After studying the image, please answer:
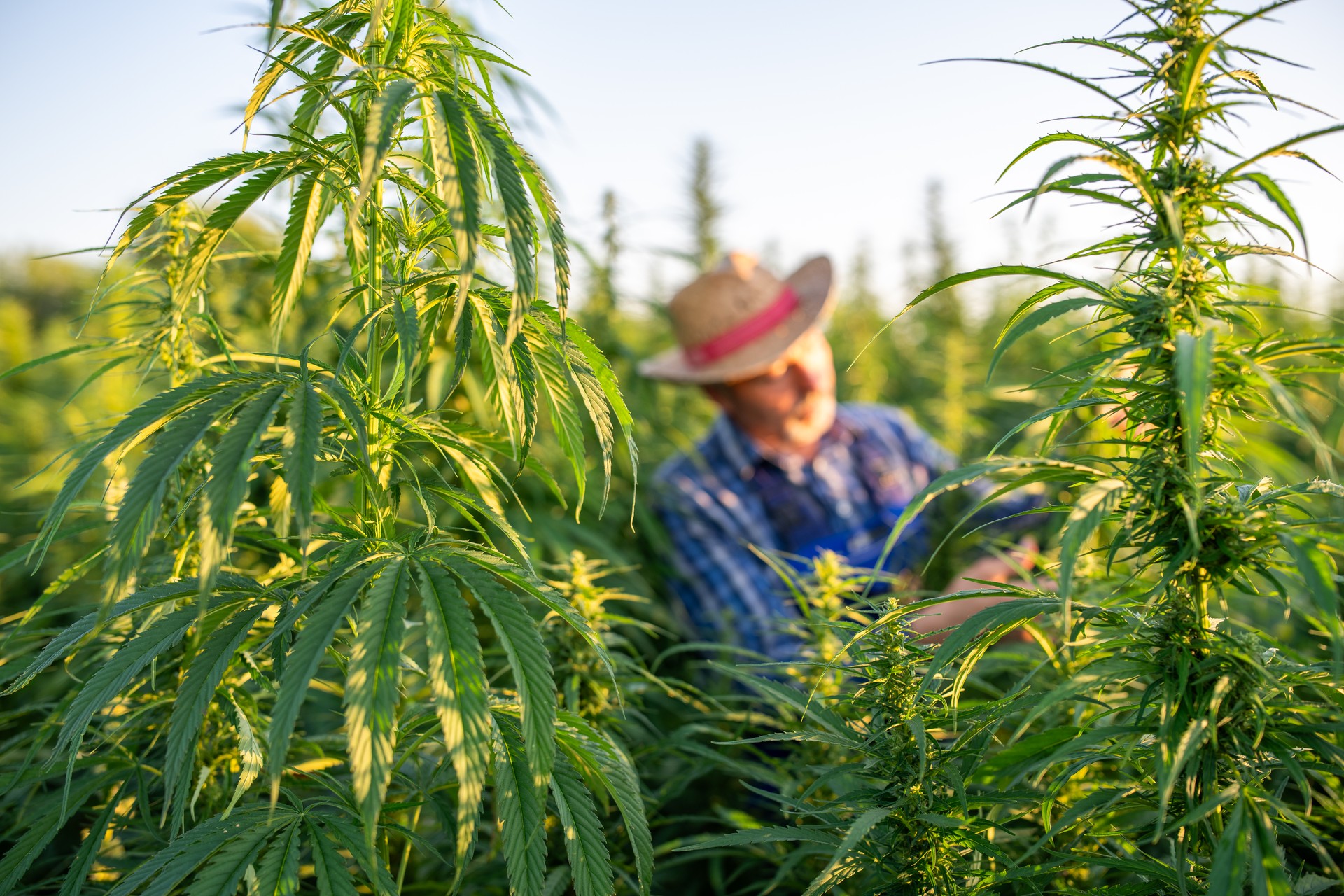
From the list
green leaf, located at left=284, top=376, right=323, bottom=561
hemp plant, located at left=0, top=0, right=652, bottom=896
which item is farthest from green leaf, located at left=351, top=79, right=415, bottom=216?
green leaf, located at left=284, top=376, right=323, bottom=561

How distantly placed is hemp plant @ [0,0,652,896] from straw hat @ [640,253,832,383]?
175 cm

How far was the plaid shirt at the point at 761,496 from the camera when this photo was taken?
2463 mm

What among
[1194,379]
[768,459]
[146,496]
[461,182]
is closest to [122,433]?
[146,496]

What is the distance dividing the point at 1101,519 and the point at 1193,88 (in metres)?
0.35

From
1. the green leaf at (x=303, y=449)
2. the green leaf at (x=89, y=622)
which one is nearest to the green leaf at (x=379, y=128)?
the green leaf at (x=303, y=449)

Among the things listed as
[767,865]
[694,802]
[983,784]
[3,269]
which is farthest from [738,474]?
[3,269]

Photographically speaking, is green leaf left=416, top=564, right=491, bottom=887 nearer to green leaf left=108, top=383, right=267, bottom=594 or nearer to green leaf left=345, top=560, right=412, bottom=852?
green leaf left=345, top=560, right=412, bottom=852

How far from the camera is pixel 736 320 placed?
2.66 metres

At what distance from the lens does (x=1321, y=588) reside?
19.8 inches

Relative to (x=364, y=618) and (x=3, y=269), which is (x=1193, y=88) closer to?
(x=364, y=618)

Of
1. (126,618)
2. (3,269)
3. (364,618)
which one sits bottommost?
(126,618)

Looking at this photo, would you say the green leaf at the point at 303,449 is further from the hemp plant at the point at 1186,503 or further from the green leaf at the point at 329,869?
the hemp plant at the point at 1186,503

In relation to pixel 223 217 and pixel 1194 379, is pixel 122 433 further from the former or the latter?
pixel 1194 379

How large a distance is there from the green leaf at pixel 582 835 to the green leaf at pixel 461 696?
0.11 m
